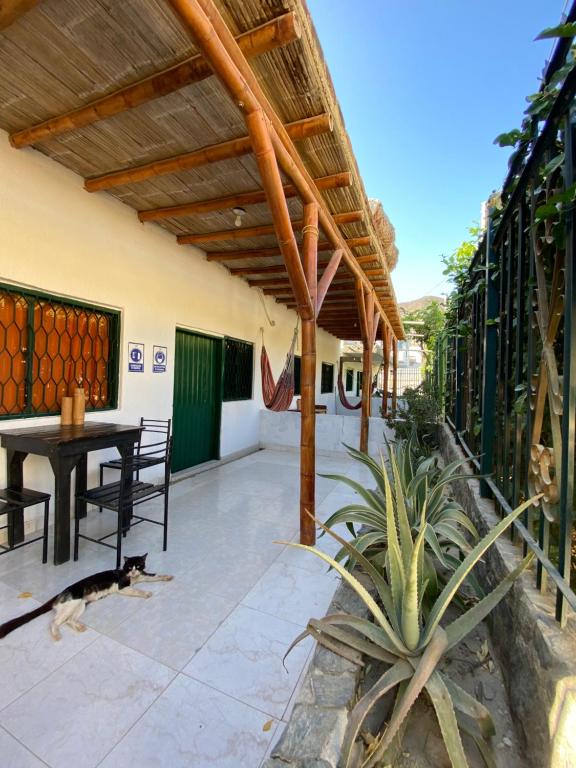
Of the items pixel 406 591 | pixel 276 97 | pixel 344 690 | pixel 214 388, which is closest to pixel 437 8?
pixel 276 97

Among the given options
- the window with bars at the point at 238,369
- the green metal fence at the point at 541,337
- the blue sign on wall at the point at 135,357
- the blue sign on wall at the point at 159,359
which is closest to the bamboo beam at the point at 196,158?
the green metal fence at the point at 541,337

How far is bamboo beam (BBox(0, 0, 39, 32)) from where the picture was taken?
1445mm

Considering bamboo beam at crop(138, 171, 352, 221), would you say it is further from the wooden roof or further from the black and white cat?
the black and white cat

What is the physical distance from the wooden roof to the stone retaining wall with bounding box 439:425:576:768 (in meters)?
2.41

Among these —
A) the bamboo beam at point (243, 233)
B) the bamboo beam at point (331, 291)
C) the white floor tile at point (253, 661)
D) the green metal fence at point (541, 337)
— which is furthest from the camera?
the bamboo beam at point (331, 291)

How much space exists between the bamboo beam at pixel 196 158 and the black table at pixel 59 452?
196 cm

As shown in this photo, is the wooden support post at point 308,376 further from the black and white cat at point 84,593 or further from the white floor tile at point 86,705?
the white floor tile at point 86,705

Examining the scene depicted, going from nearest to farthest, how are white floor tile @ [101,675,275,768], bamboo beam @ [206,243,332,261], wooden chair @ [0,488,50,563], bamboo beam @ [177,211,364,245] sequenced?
white floor tile @ [101,675,275,768] → wooden chair @ [0,488,50,563] → bamboo beam @ [177,211,364,245] → bamboo beam @ [206,243,332,261]

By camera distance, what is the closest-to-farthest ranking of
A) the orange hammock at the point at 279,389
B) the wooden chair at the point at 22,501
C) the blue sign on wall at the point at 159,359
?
the wooden chair at the point at 22,501 < the blue sign on wall at the point at 159,359 < the orange hammock at the point at 279,389

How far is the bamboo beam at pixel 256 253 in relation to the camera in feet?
12.4

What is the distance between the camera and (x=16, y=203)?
2412 mm

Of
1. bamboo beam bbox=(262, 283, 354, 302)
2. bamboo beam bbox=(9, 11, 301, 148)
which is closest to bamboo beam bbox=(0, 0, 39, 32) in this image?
bamboo beam bbox=(9, 11, 301, 148)

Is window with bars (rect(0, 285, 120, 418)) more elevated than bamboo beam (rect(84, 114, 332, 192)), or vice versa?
bamboo beam (rect(84, 114, 332, 192))

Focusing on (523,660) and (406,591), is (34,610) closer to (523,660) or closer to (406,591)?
(406,591)
